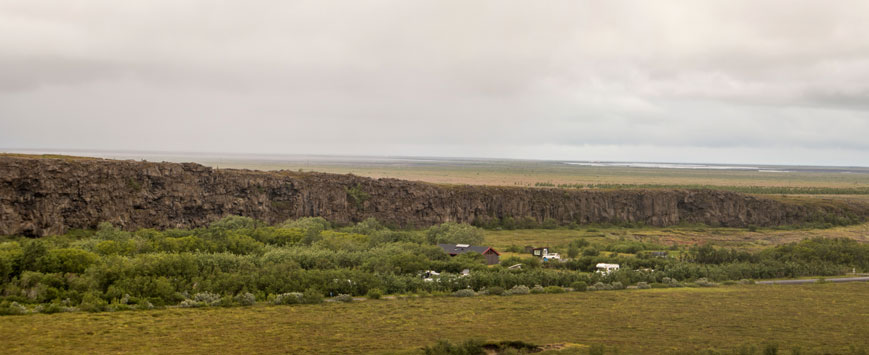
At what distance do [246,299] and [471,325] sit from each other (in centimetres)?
1393

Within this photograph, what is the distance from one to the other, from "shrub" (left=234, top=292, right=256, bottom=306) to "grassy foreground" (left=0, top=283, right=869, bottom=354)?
2.97 feet

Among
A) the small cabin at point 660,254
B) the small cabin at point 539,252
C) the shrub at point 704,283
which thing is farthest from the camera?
the small cabin at point 539,252

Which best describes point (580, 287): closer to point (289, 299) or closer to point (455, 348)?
point (455, 348)

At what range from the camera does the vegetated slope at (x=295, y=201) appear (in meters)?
57.2

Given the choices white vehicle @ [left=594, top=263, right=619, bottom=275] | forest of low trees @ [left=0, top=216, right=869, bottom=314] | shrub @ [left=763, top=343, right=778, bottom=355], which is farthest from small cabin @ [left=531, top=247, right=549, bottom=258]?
shrub @ [left=763, top=343, right=778, bottom=355]

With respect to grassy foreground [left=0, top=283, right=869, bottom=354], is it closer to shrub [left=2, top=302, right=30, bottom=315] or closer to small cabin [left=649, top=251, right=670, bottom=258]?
shrub [left=2, top=302, right=30, bottom=315]

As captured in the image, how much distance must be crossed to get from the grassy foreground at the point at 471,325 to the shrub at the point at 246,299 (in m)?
0.91

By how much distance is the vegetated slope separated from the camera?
5716cm

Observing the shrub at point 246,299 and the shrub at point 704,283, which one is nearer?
the shrub at point 246,299

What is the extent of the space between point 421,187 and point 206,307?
46968 millimetres

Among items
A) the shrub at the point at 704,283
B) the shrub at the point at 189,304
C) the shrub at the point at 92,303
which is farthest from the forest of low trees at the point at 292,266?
the shrub at the point at 704,283

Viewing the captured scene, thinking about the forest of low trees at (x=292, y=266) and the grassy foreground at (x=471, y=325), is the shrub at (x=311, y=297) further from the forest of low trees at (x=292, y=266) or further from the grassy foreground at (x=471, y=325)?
the grassy foreground at (x=471, y=325)

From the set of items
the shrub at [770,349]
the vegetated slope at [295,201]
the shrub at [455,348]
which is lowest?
the shrub at [455,348]

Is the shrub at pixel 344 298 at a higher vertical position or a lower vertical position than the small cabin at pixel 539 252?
lower
